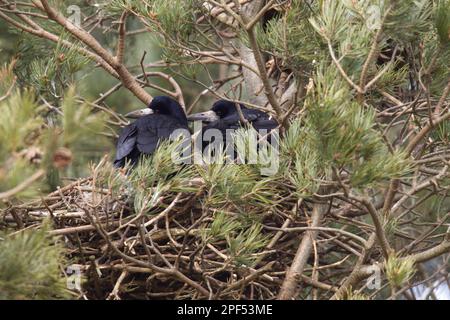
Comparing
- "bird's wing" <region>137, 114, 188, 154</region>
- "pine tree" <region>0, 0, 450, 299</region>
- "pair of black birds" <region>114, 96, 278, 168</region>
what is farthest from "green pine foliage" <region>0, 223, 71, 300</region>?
"bird's wing" <region>137, 114, 188, 154</region>

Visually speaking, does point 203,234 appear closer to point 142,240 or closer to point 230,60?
point 142,240

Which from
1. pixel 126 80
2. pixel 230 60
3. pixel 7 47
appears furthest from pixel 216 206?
pixel 7 47

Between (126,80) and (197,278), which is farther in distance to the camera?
(126,80)

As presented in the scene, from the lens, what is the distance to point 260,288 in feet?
17.0

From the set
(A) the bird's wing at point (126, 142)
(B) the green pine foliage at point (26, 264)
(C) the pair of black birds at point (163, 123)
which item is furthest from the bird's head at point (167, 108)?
(B) the green pine foliage at point (26, 264)

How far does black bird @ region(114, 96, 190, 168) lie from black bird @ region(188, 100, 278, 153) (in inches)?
7.3

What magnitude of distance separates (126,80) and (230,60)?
89 cm

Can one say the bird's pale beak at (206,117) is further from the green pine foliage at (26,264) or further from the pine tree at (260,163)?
the green pine foliage at (26,264)

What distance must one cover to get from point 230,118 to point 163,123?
512 millimetres

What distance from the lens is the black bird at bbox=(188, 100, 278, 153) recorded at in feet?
18.1

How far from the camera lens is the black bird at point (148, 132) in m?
5.40

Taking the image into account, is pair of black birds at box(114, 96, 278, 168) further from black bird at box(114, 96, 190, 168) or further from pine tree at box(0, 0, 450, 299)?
pine tree at box(0, 0, 450, 299)

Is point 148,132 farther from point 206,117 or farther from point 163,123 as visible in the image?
point 206,117

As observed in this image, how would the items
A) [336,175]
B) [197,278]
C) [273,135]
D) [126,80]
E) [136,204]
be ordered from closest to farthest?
[336,175] → [136,204] → [273,135] → [197,278] → [126,80]
